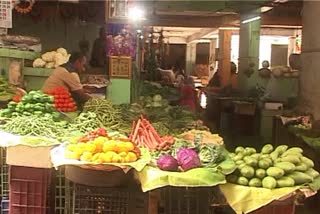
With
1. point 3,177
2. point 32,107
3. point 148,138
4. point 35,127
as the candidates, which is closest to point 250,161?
point 148,138

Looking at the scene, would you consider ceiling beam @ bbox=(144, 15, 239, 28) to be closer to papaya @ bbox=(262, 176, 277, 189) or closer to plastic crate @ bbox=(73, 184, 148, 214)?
plastic crate @ bbox=(73, 184, 148, 214)

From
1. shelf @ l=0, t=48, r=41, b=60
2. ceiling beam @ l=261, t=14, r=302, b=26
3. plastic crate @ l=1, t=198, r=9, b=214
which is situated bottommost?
plastic crate @ l=1, t=198, r=9, b=214

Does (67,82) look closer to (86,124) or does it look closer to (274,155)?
(86,124)

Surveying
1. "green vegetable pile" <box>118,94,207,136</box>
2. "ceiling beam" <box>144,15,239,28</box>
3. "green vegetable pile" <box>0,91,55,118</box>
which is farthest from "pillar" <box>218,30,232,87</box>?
"green vegetable pile" <box>0,91,55,118</box>

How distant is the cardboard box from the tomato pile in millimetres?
2202

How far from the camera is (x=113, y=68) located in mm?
6988

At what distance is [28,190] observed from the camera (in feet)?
15.0

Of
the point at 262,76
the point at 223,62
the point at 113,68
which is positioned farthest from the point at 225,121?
the point at 113,68

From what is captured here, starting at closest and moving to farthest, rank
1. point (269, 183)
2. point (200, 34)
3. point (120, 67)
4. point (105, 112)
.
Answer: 1. point (269, 183)
2. point (105, 112)
3. point (120, 67)
4. point (200, 34)

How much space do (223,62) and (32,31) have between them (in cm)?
652

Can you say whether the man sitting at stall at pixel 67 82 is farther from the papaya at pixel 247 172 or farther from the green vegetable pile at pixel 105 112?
the papaya at pixel 247 172

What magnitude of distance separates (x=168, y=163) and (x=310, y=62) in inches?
195

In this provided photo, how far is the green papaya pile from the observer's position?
12.8ft

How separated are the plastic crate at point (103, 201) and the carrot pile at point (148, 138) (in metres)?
0.44
